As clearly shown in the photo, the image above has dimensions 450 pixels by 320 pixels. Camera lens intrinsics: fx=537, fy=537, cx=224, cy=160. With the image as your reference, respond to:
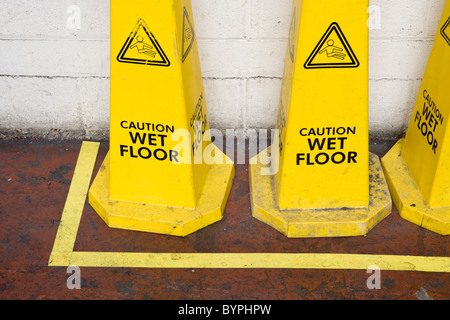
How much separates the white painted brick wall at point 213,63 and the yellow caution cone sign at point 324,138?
555 millimetres

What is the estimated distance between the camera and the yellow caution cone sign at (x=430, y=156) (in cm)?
324

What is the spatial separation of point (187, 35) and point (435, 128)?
5.32ft

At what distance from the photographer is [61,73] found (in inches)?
157

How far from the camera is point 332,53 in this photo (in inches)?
114

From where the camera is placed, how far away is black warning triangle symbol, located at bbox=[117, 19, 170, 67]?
288cm

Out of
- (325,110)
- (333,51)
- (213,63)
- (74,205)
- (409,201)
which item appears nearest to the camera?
(333,51)

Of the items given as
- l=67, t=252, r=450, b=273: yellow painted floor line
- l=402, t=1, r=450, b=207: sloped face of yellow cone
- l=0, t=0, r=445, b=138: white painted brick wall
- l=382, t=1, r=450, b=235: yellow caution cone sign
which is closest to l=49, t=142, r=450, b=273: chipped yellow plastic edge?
l=67, t=252, r=450, b=273: yellow painted floor line

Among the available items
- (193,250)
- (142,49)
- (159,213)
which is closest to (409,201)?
(193,250)

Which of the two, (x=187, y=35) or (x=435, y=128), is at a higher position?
(x=187, y=35)

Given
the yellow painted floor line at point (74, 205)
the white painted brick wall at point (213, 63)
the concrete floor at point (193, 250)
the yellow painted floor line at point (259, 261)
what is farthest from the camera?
the white painted brick wall at point (213, 63)

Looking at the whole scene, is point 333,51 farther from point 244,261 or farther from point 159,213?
point 159,213

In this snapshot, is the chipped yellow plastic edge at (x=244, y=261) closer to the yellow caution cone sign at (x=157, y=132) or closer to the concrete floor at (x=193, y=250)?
the concrete floor at (x=193, y=250)

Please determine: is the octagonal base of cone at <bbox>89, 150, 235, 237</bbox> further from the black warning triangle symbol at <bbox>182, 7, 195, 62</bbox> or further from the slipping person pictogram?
the slipping person pictogram

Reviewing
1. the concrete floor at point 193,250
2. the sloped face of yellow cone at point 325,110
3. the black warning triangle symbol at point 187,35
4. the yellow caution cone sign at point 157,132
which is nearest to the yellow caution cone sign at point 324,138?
the sloped face of yellow cone at point 325,110
